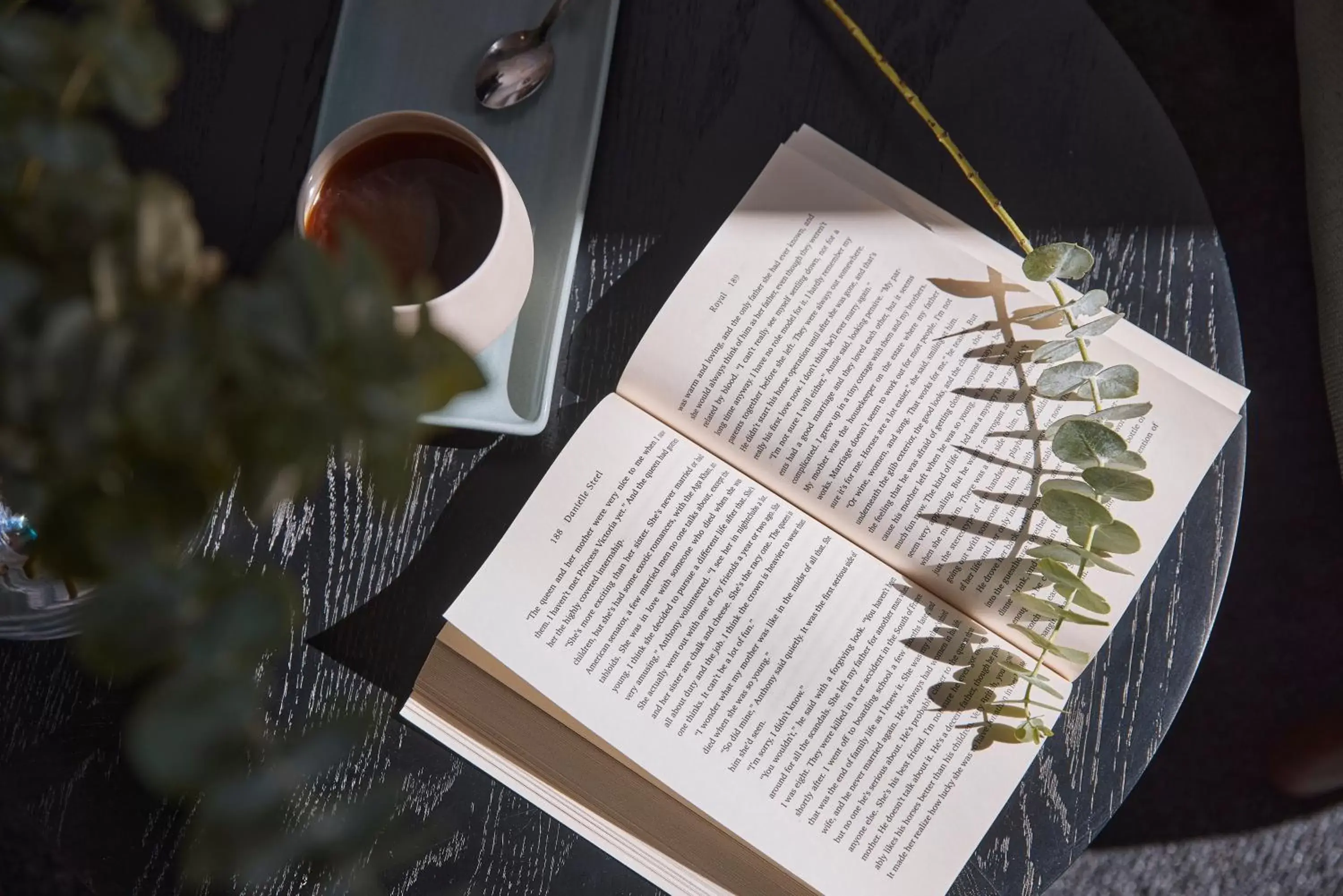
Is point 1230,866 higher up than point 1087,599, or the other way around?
point 1087,599

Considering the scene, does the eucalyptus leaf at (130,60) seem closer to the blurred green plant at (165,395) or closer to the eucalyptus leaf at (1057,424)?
the blurred green plant at (165,395)

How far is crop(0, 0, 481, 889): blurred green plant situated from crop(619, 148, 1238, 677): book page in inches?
15.0

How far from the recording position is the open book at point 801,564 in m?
0.60

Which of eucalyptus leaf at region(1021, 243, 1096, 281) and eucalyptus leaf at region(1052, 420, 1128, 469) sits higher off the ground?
eucalyptus leaf at region(1021, 243, 1096, 281)

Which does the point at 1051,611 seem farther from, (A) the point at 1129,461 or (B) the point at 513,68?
(B) the point at 513,68

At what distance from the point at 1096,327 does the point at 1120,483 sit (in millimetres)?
89

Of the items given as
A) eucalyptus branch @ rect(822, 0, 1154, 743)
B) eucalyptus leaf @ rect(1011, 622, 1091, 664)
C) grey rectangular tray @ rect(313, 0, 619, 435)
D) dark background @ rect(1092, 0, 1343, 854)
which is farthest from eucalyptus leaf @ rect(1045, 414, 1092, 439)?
dark background @ rect(1092, 0, 1343, 854)

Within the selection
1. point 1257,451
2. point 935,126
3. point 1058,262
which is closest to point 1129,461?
point 1058,262

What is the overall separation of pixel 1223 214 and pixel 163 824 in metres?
1.16

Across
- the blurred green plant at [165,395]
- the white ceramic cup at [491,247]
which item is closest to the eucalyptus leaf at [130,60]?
the blurred green plant at [165,395]

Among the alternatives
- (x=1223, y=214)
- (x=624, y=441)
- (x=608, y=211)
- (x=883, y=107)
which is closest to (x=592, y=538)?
(x=624, y=441)

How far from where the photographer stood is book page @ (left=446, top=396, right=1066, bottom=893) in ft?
1.94

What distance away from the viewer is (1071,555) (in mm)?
604

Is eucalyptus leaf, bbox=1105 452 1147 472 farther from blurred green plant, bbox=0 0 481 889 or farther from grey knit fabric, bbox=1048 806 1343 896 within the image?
grey knit fabric, bbox=1048 806 1343 896
